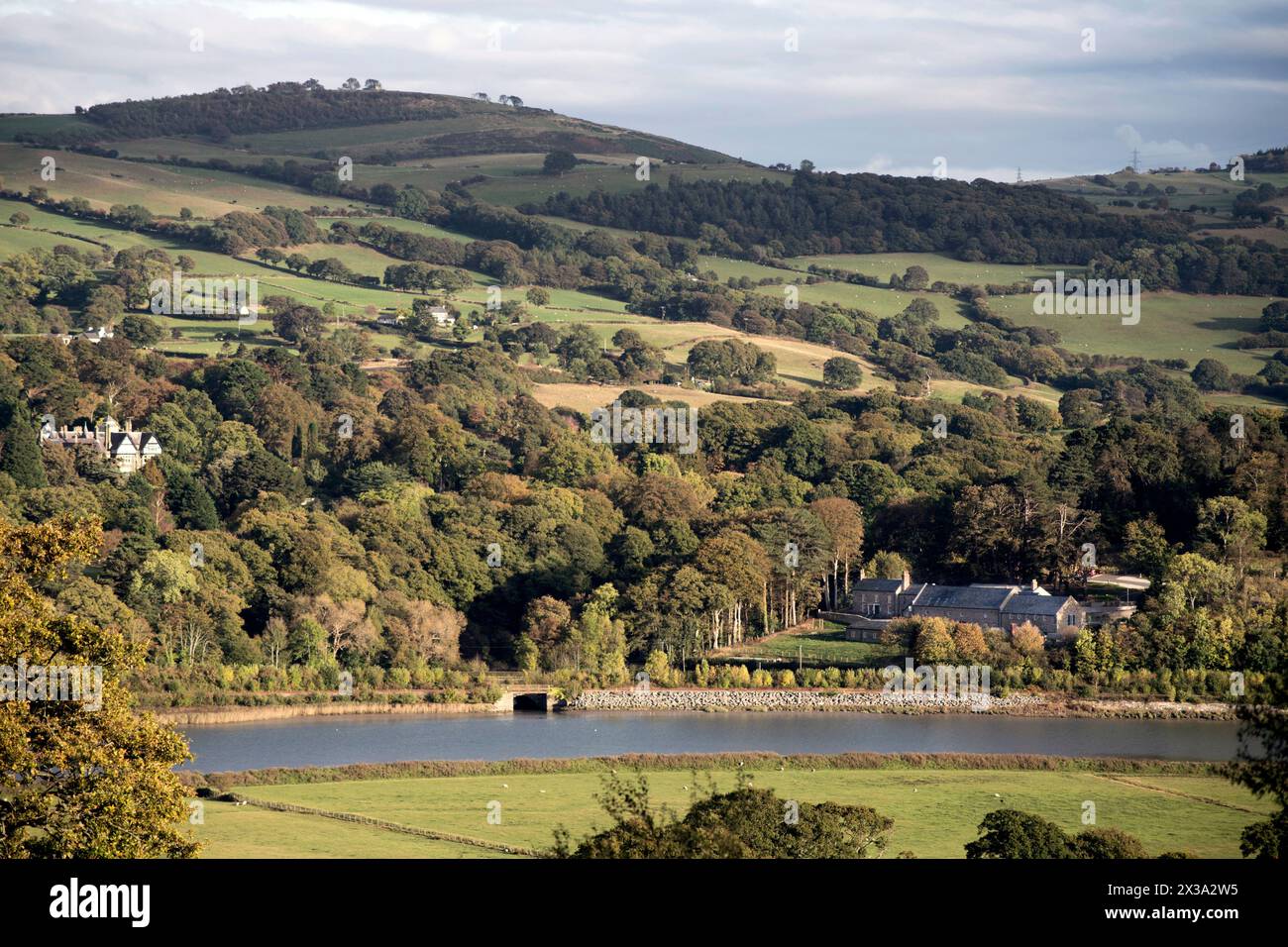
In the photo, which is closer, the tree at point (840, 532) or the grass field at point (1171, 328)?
the tree at point (840, 532)

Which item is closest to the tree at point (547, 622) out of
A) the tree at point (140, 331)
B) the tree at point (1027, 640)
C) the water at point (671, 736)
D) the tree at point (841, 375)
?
the water at point (671, 736)

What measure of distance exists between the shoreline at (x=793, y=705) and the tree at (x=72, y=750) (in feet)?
109

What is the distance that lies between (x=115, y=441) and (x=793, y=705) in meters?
35.6

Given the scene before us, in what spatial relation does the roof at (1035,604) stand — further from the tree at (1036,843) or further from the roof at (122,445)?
the roof at (122,445)

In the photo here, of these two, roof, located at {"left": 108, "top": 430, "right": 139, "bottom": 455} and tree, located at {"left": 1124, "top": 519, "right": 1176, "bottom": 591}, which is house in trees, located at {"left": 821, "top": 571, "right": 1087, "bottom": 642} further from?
roof, located at {"left": 108, "top": 430, "right": 139, "bottom": 455}

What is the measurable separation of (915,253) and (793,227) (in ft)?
39.5

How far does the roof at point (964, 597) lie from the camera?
60.9 metres

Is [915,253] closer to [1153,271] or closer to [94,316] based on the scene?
[1153,271]

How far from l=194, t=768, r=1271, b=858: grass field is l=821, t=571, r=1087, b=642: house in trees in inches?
646

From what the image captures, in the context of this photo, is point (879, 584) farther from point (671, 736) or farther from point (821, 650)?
point (671, 736)

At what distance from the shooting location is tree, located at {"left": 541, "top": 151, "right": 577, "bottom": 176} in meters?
180

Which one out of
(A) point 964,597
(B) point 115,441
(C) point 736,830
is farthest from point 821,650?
(C) point 736,830
